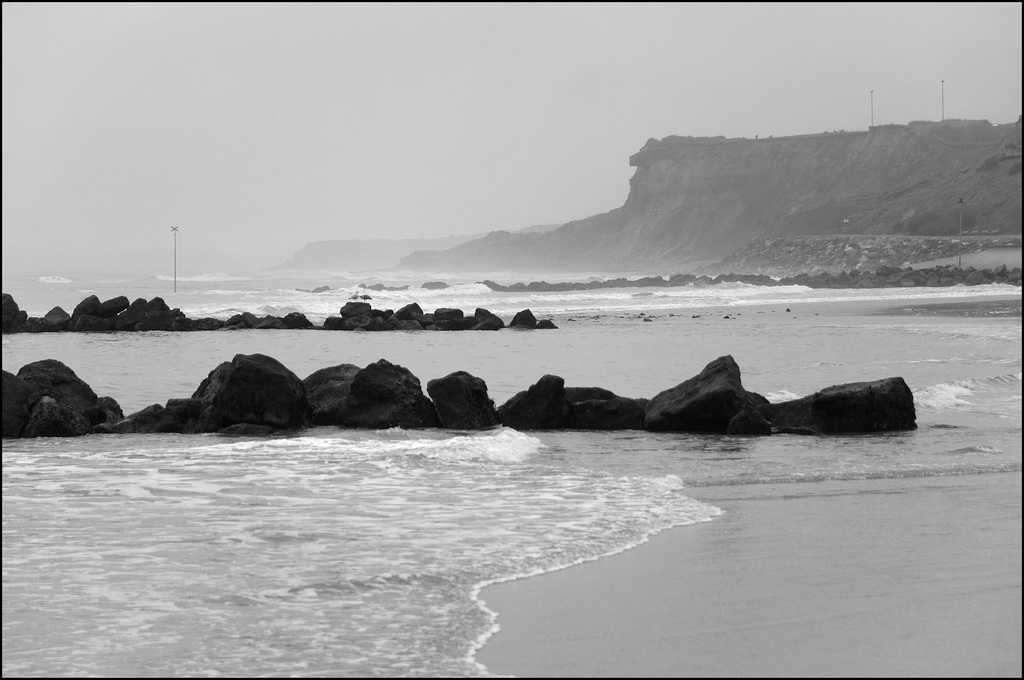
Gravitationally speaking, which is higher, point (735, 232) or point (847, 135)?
point (847, 135)

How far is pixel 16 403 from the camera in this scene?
10898mm

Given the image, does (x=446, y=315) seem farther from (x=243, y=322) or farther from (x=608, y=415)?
(x=608, y=415)

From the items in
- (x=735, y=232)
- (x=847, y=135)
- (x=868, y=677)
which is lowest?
(x=868, y=677)

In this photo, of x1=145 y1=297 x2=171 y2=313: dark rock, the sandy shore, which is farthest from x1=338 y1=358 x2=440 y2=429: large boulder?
x1=145 y1=297 x2=171 y2=313: dark rock

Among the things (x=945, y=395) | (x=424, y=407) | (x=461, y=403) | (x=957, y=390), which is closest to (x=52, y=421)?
(x=424, y=407)

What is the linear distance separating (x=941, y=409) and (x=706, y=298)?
136 feet

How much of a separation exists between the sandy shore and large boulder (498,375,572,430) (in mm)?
4587

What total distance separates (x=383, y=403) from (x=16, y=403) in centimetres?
356

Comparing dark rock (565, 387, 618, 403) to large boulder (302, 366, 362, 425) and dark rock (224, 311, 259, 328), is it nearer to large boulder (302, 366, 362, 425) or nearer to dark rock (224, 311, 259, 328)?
large boulder (302, 366, 362, 425)

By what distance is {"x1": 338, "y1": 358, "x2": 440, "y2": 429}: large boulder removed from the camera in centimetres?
1130

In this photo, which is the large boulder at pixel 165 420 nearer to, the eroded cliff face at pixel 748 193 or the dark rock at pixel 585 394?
the dark rock at pixel 585 394

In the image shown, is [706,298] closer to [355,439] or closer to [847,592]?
[355,439]

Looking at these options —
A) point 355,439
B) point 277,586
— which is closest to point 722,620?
point 277,586

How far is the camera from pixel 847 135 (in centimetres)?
17012
